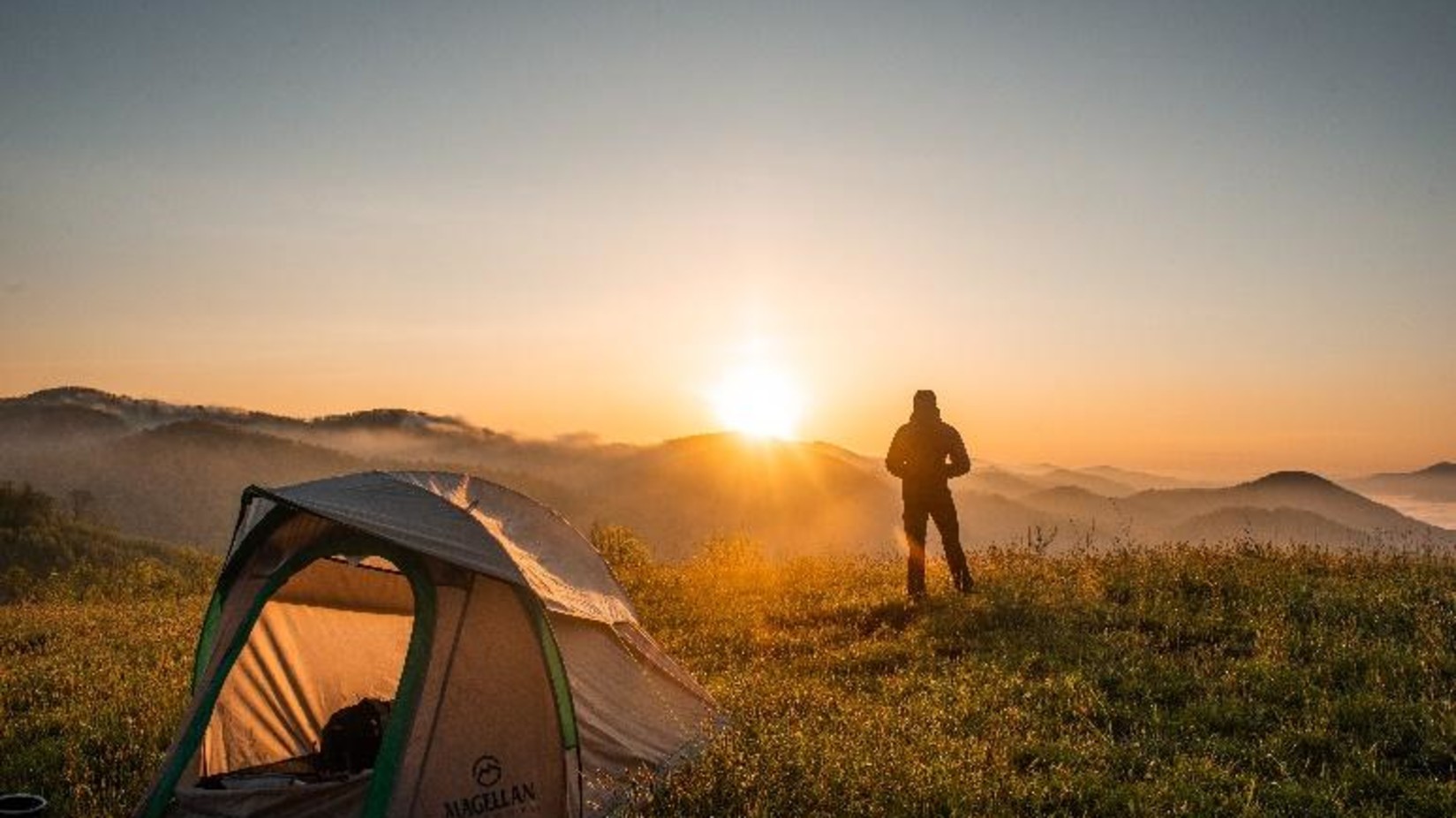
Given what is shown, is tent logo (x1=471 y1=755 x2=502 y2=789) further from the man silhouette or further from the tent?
the man silhouette

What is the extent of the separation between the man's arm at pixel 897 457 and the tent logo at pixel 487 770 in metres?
8.05

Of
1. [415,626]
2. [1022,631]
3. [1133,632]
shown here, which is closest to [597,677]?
[415,626]

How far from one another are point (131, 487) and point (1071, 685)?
155 metres

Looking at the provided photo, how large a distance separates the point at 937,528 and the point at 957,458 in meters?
1.06

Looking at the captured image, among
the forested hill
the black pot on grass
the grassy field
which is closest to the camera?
the black pot on grass

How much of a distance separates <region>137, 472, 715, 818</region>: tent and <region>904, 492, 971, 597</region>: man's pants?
543 cm

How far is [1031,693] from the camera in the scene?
29.7 ft

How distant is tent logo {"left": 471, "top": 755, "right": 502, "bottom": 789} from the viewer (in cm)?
665

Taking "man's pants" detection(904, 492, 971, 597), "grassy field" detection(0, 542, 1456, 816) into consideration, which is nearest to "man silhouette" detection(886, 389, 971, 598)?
"man's pants" detection(904, 492, 971, 597)

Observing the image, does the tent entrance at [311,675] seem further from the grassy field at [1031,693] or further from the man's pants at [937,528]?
the man's pants at [937,528]

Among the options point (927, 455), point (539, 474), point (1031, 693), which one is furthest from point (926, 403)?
point (539, 474)

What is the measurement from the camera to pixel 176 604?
60.7ft

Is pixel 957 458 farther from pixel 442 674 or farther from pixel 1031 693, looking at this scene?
pixel 442 674

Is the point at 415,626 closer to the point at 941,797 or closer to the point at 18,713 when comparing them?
the point at 941,797
